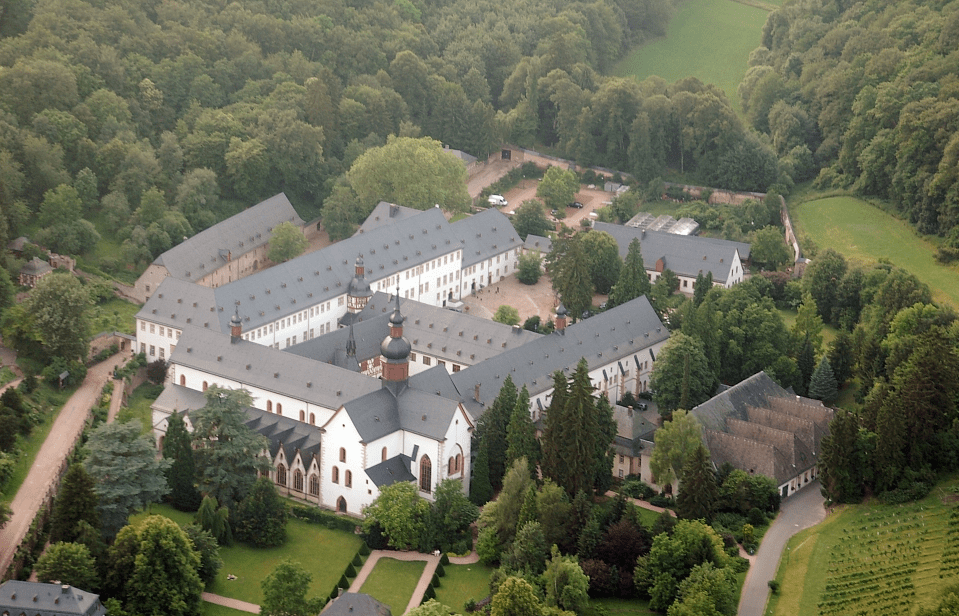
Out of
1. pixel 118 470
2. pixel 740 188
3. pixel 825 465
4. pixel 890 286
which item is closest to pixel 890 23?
pixel 740 188

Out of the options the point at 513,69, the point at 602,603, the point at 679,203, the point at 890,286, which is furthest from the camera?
the point at 513,69

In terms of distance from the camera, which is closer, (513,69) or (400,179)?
(400,179)

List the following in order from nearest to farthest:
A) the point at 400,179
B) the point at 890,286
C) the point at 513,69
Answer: the point at 890,286, the point at 400,179, the point at 513,69

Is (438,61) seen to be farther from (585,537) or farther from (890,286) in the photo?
(585,537)

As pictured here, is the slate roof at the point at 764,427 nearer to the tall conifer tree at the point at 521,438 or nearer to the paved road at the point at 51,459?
the tall conifer tree at the point at 521,438

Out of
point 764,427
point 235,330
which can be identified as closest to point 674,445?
point 764,427

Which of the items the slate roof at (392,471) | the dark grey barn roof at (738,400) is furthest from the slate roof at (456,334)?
the slate roof at (392,471)

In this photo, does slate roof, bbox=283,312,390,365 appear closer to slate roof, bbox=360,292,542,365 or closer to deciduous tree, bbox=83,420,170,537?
slate roof, bbox=360,292,542,365
